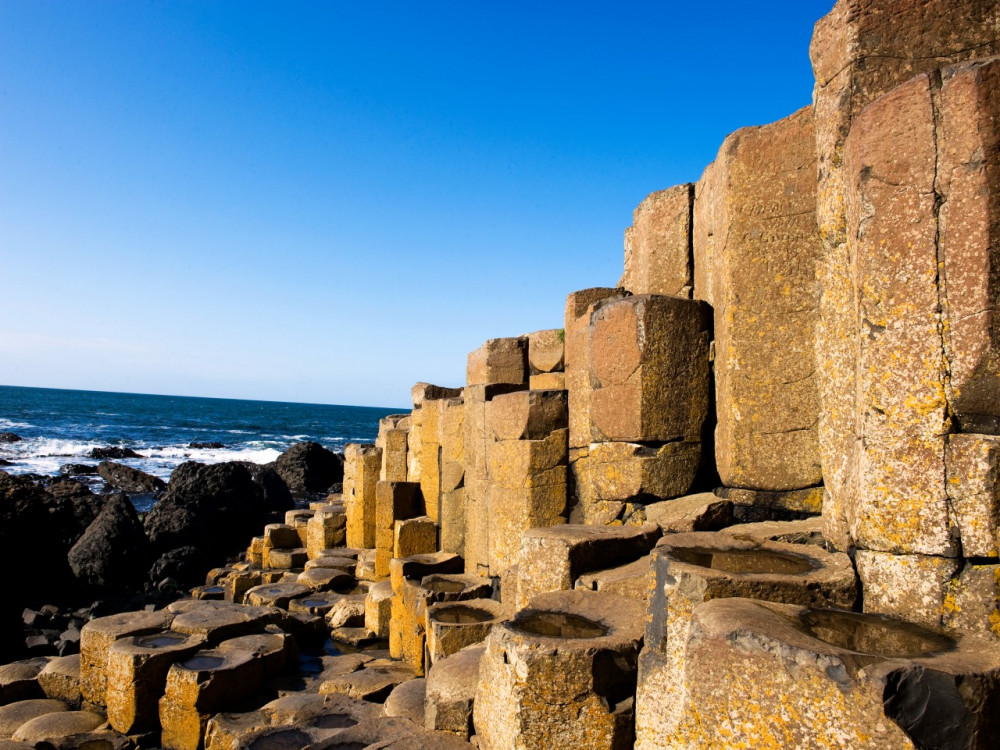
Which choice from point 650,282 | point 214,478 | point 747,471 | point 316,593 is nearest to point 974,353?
point 747,471

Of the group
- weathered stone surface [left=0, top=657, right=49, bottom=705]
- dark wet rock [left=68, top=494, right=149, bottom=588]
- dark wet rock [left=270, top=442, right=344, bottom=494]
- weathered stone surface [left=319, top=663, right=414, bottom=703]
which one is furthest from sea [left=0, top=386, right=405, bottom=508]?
weathered stone surface [left=319, top=663, right=414, bottom=703]

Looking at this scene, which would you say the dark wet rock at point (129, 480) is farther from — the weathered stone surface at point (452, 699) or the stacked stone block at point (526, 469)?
the weathered stone surface at point (452, 699)

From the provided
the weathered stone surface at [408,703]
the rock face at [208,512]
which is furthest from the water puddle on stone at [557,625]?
the rock face at [208,512]

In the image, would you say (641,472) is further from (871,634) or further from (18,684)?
(18,684)

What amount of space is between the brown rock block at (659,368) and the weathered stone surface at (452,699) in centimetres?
206

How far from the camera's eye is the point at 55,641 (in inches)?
393

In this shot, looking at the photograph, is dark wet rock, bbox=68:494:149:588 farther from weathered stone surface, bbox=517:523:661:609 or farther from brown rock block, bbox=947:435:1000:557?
brown rock block, bbox=947:435:1000:557

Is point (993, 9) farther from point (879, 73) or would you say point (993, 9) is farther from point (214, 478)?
point (214, 478)

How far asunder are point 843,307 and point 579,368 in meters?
2.98

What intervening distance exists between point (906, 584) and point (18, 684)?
7871 mm

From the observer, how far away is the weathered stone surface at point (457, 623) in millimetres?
5762

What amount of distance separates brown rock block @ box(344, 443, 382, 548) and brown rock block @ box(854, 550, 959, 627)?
9.61m

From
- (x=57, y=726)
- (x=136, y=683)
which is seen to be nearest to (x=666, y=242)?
(x=136, y=683)

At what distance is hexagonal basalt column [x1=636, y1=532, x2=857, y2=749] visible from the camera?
10.2ft
